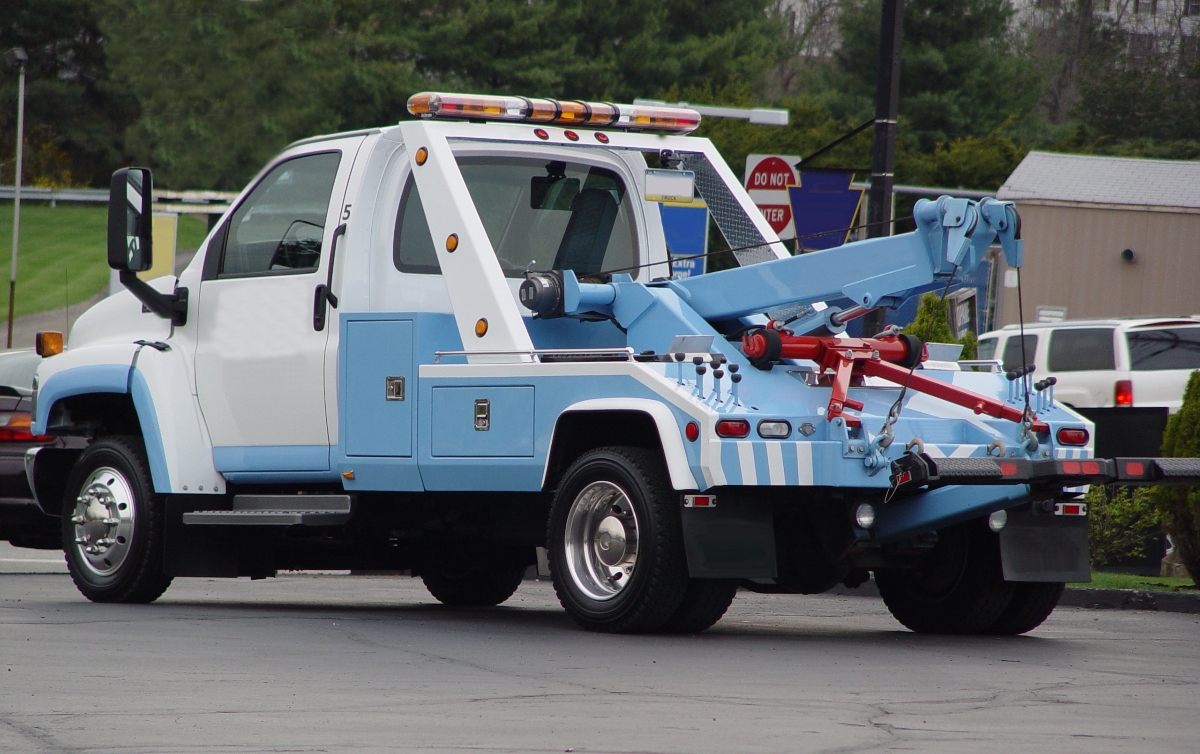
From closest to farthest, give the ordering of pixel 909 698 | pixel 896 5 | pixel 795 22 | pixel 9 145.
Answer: pixel 909 698 → pixel 896 5 → pixel 9 145 → pixel 795 22

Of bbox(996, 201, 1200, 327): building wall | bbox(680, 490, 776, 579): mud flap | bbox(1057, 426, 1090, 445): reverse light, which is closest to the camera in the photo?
bbox(680, 490, 776, 579): mud flap

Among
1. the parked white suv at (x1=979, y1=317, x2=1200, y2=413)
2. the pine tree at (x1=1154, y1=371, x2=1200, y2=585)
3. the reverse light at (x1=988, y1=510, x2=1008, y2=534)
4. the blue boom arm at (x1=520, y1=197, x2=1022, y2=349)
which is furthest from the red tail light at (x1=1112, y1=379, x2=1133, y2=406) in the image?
the blue boom arm at (x1=520, y1=197, x2=1022, y2=349)

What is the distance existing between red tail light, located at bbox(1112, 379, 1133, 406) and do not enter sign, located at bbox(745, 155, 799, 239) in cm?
590

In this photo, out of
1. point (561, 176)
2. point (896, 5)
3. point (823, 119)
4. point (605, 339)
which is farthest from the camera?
point (823, 119)

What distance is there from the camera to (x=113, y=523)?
10625 mm

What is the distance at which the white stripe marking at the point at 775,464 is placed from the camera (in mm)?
7930

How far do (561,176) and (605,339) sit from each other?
133 centimetres

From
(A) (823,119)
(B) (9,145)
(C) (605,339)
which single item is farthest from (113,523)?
(B) (9,145)

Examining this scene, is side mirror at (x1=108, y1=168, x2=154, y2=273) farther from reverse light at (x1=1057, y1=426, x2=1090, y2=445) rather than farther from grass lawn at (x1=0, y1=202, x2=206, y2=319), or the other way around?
grass lawn at (x1=0, y1=202, x2=206, y2=319)

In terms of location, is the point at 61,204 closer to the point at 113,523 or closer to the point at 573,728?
the point at 113,523

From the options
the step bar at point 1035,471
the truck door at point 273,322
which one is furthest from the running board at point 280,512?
the step bar at point 1035,471

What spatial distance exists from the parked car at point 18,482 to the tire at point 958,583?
641 centimetres

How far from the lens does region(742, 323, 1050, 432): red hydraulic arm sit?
A: 8320 millimetres

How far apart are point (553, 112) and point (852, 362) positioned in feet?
8.32
